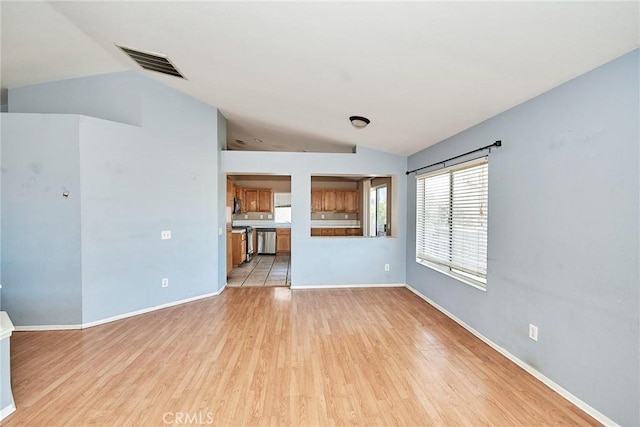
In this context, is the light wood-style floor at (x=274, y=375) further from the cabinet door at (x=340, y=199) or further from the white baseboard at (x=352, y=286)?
the cabinet door at (x=340, y=199)

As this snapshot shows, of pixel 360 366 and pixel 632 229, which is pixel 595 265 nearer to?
pixel 632 229

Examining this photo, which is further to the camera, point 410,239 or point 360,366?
point 410,239

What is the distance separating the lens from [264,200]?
8.53 metres

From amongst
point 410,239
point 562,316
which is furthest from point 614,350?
point 410,239

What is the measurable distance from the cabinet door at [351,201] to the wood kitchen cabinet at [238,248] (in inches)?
128

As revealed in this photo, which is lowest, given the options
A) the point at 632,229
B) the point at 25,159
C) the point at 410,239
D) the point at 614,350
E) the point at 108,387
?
the point at 108,387

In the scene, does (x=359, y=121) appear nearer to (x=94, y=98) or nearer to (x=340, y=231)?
(x=94, y=98)

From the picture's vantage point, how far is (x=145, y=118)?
3691 mm

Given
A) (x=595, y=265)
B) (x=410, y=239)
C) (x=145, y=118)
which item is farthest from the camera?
(x=410, y=239)

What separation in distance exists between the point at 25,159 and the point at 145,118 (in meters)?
1.30

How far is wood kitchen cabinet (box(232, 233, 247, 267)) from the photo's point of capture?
20.6 ft

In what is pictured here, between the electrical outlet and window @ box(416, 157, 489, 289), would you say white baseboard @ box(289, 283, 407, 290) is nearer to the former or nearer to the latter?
window @ box(416, 157, 489, 289)

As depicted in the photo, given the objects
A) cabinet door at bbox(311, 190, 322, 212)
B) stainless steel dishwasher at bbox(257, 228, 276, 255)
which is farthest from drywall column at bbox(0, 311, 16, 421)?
cabinet door at bbox(311, 190, 322, 212)

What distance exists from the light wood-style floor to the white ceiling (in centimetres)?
231
